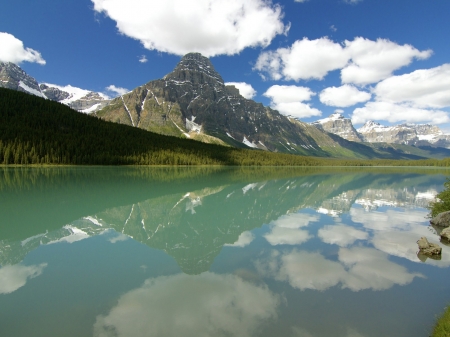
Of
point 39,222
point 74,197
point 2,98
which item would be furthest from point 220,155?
point 39,222

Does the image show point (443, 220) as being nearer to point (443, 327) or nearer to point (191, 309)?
point (443, 327)

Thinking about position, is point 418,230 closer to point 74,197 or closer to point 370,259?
point 370,259

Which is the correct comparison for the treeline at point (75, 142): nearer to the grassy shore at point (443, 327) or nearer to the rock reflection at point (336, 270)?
the rock reflection at point (336, 270)

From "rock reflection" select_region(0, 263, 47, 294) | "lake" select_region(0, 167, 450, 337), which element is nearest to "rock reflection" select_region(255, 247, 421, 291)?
"lake" select_region(0, 167, 450, 337)

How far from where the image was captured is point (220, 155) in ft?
611

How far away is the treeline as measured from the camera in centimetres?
11506

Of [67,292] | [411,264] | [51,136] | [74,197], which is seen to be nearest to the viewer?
[67,292]

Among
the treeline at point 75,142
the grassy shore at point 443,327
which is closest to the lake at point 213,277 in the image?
the grassy shore at point 443,327

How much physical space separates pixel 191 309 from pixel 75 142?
14559 centimetres

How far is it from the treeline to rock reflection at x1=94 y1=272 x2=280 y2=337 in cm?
12390

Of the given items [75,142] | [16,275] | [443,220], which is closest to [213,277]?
[16,275]

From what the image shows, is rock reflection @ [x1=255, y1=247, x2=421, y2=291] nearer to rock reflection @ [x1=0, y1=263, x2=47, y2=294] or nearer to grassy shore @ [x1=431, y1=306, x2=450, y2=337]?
grassy shore @ [x1=431, y1=306, x2=450, y2=337]

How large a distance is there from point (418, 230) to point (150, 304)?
837 inches

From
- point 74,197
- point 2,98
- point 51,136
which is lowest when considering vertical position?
point 74,197
